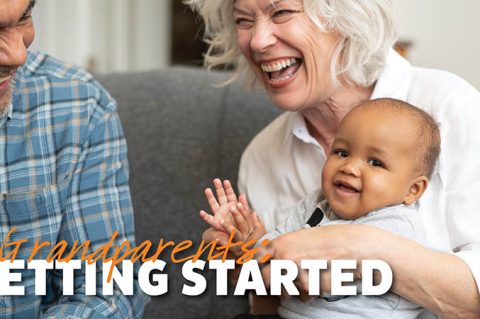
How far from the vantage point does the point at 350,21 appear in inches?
58.6

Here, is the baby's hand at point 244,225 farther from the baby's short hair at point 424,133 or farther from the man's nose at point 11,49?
the man's nose at point 11,49

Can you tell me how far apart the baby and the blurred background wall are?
70.3 inches

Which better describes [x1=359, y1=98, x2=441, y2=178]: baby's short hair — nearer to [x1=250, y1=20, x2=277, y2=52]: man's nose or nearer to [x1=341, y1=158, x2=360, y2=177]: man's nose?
[x1=341, y1=158, x2=360, y2=177]: man's nose

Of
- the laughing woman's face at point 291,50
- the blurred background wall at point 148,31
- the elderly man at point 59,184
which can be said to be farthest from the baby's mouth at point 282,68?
the blurred background wall at point 148,31

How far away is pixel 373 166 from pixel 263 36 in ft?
1.29

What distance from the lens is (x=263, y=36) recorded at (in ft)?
4.87

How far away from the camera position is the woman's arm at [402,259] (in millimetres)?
1231

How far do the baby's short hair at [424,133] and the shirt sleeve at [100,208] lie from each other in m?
0.54

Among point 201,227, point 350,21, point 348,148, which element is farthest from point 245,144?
point 348,148

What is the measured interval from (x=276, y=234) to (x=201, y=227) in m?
0.51

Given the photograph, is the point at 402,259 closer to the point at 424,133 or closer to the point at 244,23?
A: the point at 424,133

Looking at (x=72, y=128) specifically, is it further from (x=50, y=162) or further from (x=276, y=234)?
(x=276, y=234)

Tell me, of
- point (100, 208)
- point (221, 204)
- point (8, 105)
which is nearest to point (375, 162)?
point (221, 204)

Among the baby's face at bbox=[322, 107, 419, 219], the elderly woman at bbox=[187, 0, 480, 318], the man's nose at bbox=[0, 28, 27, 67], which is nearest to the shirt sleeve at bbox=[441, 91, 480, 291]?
the elderly woman at bbox=[187, 0, 480, 318]
